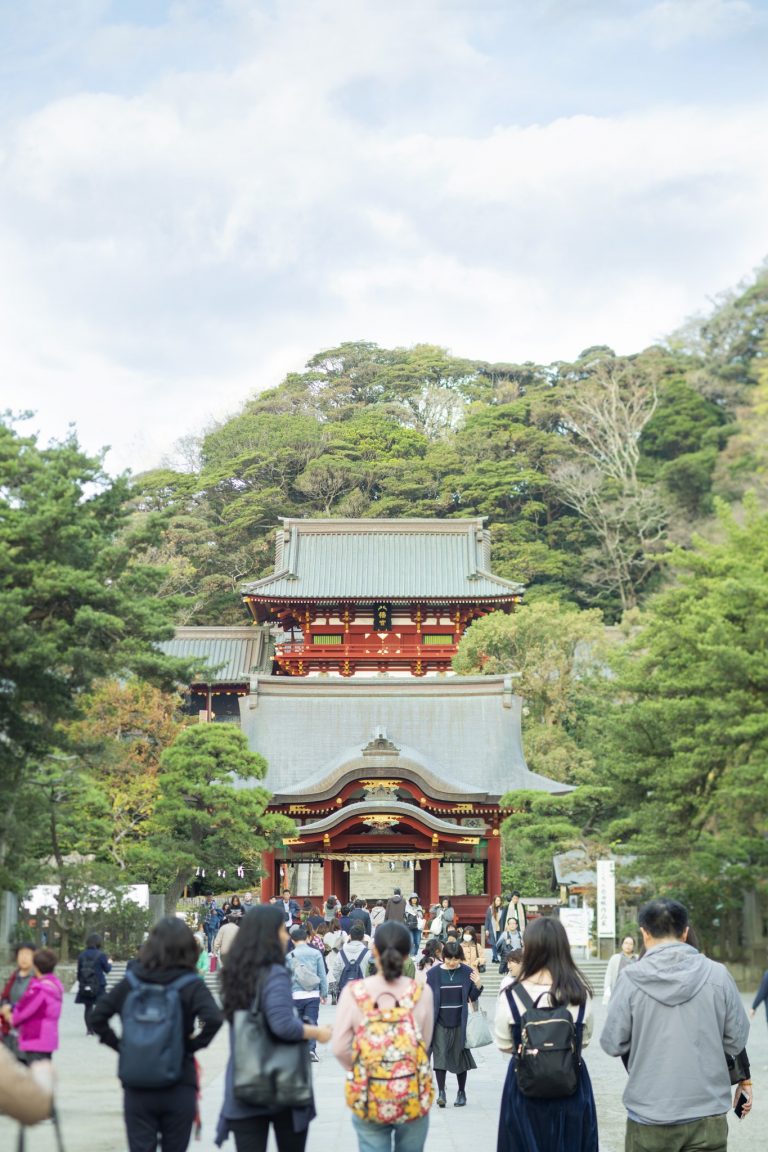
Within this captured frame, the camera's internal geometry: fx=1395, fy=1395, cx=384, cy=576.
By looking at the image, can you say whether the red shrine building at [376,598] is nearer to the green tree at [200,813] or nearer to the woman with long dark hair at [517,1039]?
the green tree at [200,813]

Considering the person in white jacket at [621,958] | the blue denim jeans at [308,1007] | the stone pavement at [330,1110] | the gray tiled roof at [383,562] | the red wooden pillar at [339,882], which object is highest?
the gray tiled roof at [383,562]

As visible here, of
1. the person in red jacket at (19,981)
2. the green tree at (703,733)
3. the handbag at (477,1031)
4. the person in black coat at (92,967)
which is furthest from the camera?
the green tree at (703,733)

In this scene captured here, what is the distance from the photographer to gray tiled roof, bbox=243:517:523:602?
44.7m

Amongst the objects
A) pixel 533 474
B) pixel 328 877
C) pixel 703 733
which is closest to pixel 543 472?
pixel 533 474

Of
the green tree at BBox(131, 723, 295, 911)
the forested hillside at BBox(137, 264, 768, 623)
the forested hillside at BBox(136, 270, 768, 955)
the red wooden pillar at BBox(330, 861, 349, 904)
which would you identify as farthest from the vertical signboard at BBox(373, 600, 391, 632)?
the green tree at BBox(131, 723, 295, 911)

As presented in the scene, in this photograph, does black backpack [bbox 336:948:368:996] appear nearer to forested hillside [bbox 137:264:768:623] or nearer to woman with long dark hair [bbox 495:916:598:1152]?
woman with long dark hair [bbox 495:916:598:1152]

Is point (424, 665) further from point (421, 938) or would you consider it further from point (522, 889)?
point (421, 938)

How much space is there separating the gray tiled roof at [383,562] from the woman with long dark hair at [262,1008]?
38.7 m

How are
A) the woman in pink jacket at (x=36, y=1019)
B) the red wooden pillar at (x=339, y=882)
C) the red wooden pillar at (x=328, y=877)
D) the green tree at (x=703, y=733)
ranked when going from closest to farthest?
1. the woman in pink jacket at (x=36, y=1019)
2. the green tree at (x=703, y=733)
3. the red wooden pillar at (x=328, y=877)
4. the red wooden pillar at (x=339, y=882)

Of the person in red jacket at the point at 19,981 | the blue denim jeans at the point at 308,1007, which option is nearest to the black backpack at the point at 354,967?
the blue denim jeans at the point at 308,1007

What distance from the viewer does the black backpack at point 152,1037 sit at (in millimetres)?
5320

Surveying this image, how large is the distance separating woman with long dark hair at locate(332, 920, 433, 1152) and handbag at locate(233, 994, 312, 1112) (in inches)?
13.9

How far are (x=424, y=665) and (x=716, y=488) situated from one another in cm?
1392

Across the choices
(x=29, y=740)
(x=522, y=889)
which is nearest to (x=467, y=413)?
(x=522, y=889)
